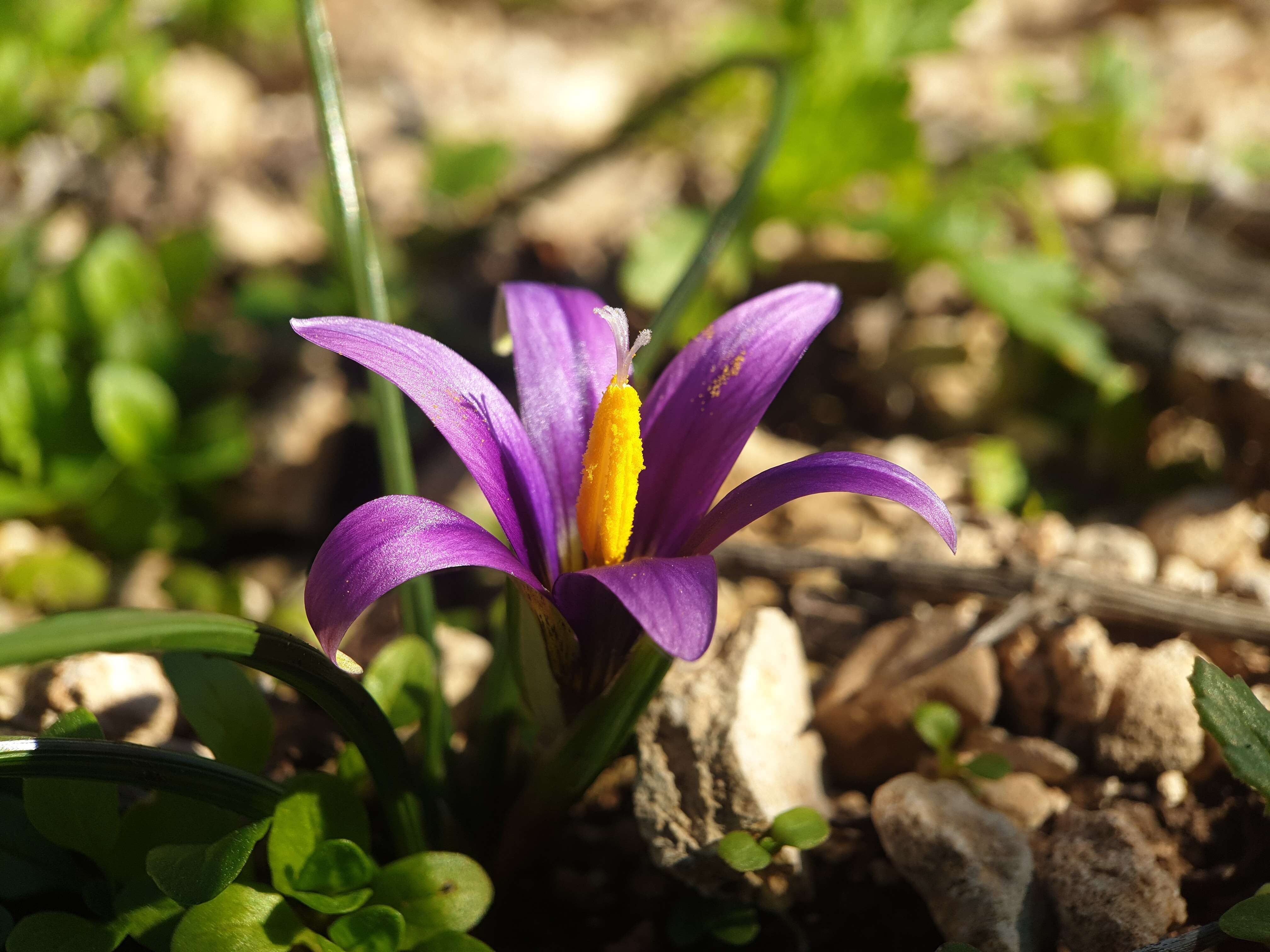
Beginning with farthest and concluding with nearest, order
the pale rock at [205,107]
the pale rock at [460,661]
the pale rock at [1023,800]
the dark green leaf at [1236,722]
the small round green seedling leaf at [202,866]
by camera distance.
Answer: the pale rock at [205,107], the pale rock at [460,661], the pale rock at [1023,800], the dark green leaf at [1236,722], the small round green seedling leaf at [202,866]

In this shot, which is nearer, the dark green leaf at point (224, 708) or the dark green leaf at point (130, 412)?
the dark green leaf at point (224, 708)

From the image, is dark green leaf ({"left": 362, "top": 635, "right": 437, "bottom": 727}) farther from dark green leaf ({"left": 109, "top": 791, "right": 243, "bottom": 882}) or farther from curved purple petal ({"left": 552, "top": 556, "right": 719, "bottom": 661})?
curved purple petal ({"left": 552, "top": 556, "right": 719, "bottom": 661})

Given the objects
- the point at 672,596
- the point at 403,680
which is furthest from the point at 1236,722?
the point at 403,680

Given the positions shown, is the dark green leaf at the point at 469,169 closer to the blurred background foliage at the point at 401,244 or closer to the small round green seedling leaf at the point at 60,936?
the blurred background foliage at the point at 401,244

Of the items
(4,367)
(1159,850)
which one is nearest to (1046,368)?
(1159,850)

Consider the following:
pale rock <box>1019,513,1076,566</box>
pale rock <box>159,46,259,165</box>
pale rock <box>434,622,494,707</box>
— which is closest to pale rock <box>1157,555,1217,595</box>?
pale rock <box>1019,513,1076,566</box>

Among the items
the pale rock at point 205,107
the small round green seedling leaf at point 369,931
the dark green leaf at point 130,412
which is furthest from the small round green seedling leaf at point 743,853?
the pale rock at point 205,107

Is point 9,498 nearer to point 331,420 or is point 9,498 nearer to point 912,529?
point 331,420
